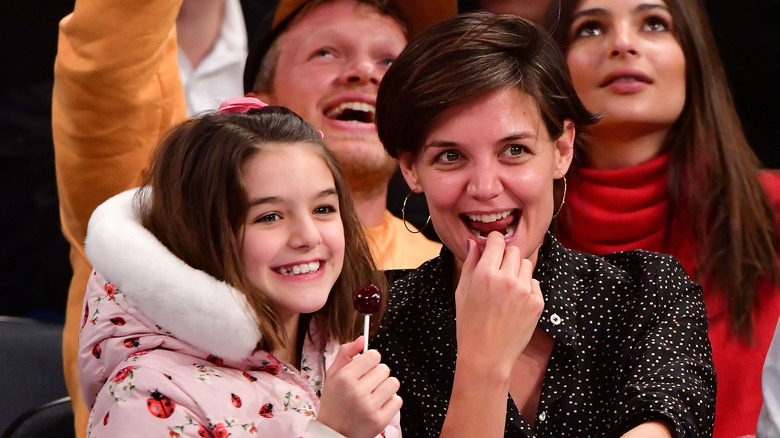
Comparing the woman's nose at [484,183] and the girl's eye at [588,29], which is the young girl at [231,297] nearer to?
the woman's nose at [484,183]

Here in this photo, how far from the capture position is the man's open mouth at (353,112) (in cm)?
228

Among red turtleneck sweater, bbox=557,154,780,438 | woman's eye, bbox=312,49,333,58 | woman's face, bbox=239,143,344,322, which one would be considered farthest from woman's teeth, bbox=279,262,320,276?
woman's eye, bbox=312,49,333,58

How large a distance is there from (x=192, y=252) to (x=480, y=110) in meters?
0.43

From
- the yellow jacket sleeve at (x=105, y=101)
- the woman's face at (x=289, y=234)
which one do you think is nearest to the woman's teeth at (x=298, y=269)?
the woman's face at (x=289, y=234)

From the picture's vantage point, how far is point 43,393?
6.90 ft

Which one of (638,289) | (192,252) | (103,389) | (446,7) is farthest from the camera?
(446,7)

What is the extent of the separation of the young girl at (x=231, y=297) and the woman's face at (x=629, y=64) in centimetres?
70

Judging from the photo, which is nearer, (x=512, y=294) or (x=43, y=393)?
(x=512, y=294)

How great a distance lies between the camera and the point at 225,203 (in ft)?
4.88

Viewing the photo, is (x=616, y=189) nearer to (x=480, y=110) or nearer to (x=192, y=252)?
(x=480, y=110)

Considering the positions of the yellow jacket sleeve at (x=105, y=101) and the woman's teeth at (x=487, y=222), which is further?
the yellow jacket sleeve at (x=105, y=101)

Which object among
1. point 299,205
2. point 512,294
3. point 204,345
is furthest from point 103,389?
point 512,294

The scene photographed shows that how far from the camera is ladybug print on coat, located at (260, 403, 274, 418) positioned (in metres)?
1.42

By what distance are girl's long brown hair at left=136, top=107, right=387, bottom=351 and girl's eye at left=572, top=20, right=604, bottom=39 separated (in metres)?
0.74
